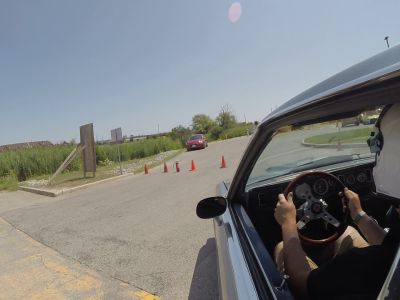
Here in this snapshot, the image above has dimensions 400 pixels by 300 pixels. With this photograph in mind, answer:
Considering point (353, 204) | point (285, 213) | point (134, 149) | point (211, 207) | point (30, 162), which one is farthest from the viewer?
point (134, 149)

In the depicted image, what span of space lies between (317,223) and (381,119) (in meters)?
0.98

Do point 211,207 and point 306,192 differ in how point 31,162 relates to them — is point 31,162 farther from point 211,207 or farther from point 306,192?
point 306,192

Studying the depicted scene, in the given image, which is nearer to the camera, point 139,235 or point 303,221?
point 303,221

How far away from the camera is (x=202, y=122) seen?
85812 mm

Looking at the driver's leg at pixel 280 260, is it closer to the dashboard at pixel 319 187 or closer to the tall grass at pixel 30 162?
the dashboard at pixel 319 187

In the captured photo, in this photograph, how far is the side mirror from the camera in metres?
2.40

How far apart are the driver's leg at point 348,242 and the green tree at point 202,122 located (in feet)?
262

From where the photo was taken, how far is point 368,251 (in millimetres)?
1290

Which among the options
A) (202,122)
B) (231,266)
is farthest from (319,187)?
(202,122)

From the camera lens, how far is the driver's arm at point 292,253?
148 centimetres

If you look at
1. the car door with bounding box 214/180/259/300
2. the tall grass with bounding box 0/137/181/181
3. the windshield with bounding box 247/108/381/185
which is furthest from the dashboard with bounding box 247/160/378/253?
the tall grass with bounding box 0/137/181/181

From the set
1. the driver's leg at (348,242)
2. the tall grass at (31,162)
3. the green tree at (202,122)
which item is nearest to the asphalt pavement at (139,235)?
the driver's leg at (348,242)

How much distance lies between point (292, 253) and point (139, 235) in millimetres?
4653

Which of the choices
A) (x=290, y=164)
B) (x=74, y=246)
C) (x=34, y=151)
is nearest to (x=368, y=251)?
(x=290, y=164)
